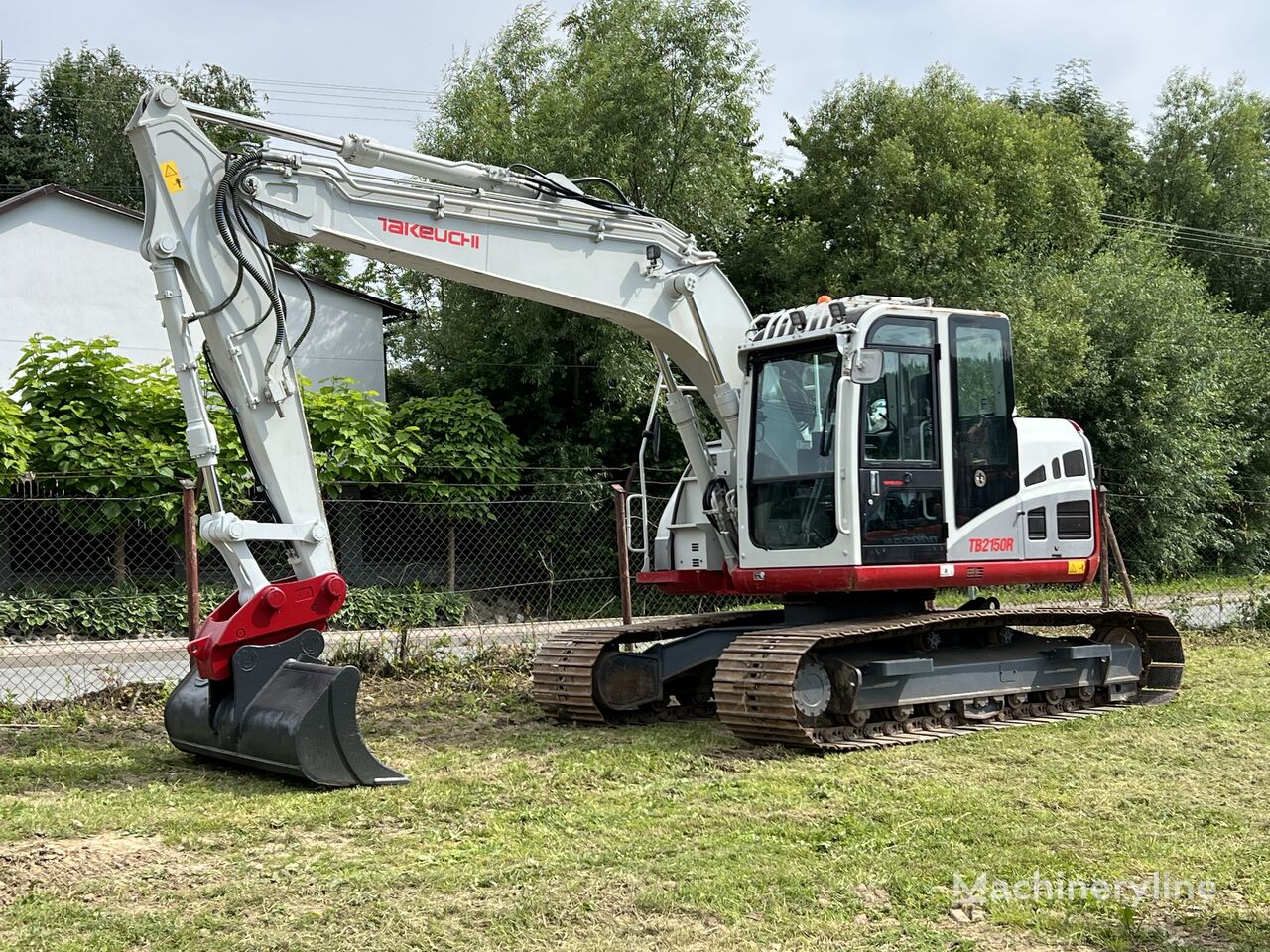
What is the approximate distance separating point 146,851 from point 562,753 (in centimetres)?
284

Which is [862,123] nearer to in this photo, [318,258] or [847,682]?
[318,258]

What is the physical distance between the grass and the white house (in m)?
12.4

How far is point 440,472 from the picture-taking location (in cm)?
1802

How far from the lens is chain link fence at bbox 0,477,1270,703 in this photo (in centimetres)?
1266

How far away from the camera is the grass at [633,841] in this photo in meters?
4.44

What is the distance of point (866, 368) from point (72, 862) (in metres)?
5.29

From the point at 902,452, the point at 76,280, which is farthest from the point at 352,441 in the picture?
the point at 902,452

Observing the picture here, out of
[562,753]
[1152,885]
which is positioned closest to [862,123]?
[562,753]

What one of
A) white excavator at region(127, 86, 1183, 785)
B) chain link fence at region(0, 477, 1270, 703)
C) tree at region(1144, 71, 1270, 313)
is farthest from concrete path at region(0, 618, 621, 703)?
tree at region(1144, 71, 1270, 313)

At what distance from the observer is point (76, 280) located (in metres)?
19.7

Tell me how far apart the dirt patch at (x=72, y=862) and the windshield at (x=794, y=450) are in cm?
441

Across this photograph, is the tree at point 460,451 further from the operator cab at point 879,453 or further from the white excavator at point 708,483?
the operator cab at point 879,453
